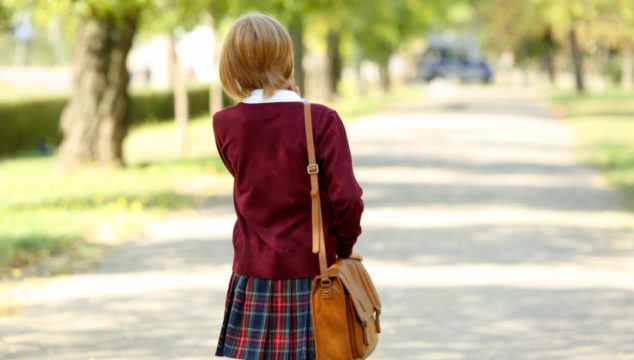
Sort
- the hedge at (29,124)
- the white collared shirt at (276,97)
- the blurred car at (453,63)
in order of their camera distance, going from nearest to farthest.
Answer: the white collared shirt at (276,97) < the hedge at (29,124) < the blurred car at (453,63)

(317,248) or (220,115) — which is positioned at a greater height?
(220,115)

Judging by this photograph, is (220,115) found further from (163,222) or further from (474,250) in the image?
(163,222)

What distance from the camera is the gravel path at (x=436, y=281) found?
5977mm

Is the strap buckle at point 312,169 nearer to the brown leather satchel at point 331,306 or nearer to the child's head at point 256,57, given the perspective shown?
the brown leather satchel at point 331,306

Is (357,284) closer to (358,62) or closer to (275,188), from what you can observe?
(275,188)

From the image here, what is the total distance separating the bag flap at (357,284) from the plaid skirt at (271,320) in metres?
0.12

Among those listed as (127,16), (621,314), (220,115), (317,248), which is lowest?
(621,314)

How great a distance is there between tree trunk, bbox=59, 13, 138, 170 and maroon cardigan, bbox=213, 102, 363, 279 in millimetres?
12231

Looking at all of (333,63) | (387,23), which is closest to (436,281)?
(387,23)

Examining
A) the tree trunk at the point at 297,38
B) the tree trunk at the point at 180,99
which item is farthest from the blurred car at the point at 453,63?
the tree trunk at the point at 180,99

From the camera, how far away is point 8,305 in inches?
279

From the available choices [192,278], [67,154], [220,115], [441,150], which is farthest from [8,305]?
[441,150]

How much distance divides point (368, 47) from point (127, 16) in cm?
2569

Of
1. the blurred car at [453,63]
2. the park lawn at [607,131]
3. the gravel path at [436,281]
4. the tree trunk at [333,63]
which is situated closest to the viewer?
the gravel path at [436,281]
